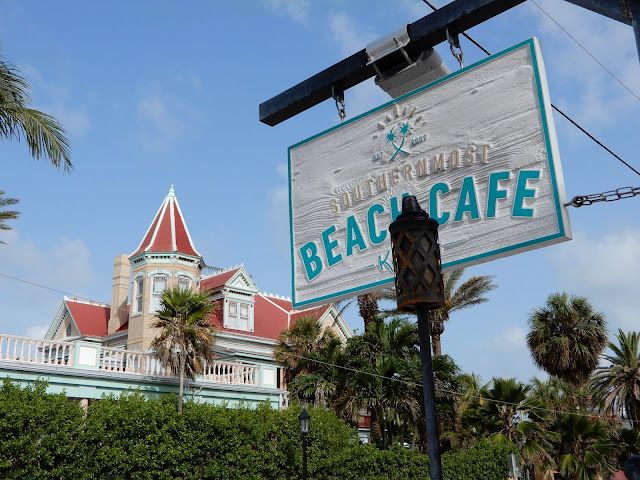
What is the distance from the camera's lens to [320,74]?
5.43 m

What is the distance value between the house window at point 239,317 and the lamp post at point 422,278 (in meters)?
35.2

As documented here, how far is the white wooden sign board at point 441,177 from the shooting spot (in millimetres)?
4191

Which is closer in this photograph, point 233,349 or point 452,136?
point 452,136

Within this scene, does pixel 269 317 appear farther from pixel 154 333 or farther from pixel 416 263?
pixel 416 263

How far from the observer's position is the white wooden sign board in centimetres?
419

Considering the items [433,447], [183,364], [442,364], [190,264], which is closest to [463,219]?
[433,447]

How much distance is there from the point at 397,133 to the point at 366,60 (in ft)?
2.02

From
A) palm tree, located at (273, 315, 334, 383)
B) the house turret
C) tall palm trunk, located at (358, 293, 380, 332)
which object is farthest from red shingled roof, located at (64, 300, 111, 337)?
tall palm trunk, located at (358, 293, 380, 332)

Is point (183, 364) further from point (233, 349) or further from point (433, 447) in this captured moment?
point (433, 447)

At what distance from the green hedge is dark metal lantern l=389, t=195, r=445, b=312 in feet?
52.1

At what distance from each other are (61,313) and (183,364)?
18.7 meters

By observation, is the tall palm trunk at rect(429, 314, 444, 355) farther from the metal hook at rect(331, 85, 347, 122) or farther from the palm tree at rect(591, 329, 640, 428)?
the metal hook at rect(331, 85, 347, 122)

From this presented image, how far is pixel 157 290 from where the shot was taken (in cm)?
3478

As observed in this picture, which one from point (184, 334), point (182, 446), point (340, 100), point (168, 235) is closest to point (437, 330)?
point (184, 334)
